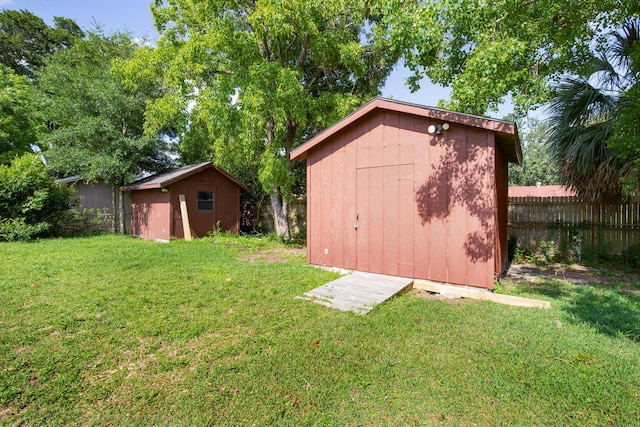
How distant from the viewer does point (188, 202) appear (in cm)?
1237

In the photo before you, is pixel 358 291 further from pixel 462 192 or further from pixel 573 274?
pixel 573 274

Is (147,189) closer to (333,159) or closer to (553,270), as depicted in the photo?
(333,159)

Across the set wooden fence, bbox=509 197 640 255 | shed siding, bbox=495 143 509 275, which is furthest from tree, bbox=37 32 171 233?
wooden fence, bbox=509 197 640 255

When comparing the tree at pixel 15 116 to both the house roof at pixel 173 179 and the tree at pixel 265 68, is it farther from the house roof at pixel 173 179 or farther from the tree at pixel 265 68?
the tree at pixel 265 68

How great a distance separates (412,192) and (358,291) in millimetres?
2016

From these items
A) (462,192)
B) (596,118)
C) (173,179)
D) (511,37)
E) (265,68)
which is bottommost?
(462,192)

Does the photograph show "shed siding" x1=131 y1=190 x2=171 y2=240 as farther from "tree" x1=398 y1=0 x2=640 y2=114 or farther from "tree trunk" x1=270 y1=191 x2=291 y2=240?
"tree" x1=398 y1=0 x2=640 y2=114

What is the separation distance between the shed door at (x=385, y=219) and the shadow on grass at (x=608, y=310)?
241 cm

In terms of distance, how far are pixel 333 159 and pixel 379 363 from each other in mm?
4555

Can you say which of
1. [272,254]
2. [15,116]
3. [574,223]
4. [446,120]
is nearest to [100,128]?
[15,116]

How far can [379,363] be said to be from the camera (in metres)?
2.84

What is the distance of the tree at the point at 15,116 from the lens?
13539mm

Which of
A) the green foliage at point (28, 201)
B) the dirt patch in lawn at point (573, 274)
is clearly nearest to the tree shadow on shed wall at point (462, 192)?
the dirt patch in lawn at point (573, 274)

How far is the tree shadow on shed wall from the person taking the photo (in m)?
4.87
